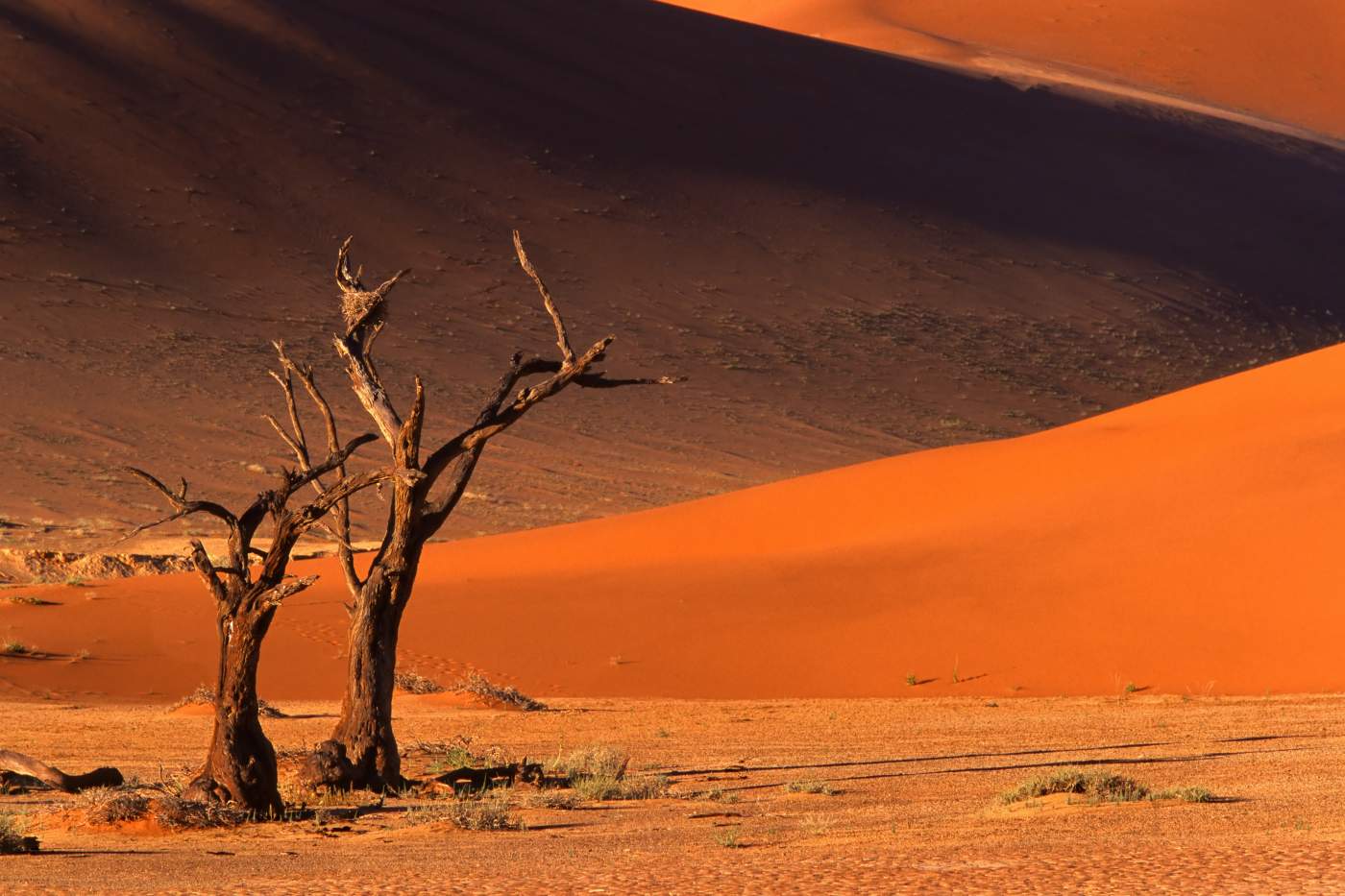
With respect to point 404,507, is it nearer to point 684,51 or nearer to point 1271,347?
point 1271,347

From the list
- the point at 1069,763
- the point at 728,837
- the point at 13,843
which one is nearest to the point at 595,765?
the point at 728,837

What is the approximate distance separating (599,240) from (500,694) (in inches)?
1458

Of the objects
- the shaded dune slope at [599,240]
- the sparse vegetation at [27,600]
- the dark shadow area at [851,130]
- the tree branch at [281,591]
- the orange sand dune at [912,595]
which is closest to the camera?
the tree branch at [281,591]

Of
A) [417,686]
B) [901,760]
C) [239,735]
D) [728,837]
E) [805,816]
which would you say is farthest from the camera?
[417,686]

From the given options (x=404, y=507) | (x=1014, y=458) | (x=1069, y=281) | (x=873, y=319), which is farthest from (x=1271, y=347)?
(x=404, y=507)

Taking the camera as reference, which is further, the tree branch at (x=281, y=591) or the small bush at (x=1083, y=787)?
the small bush at (x=1083, y=787)

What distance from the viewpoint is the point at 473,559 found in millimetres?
25531

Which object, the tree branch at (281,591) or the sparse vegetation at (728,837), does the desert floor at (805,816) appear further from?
the tree branch at (281,591)

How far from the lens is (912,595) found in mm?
21438

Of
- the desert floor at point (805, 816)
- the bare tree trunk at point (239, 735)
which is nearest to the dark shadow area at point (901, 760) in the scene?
the desert floor at point (805, 816)

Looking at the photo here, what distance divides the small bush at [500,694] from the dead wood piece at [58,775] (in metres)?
6.12

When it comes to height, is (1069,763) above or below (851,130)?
below

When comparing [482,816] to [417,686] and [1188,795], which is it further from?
[417,686]

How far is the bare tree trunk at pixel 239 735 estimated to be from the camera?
35.2ft
